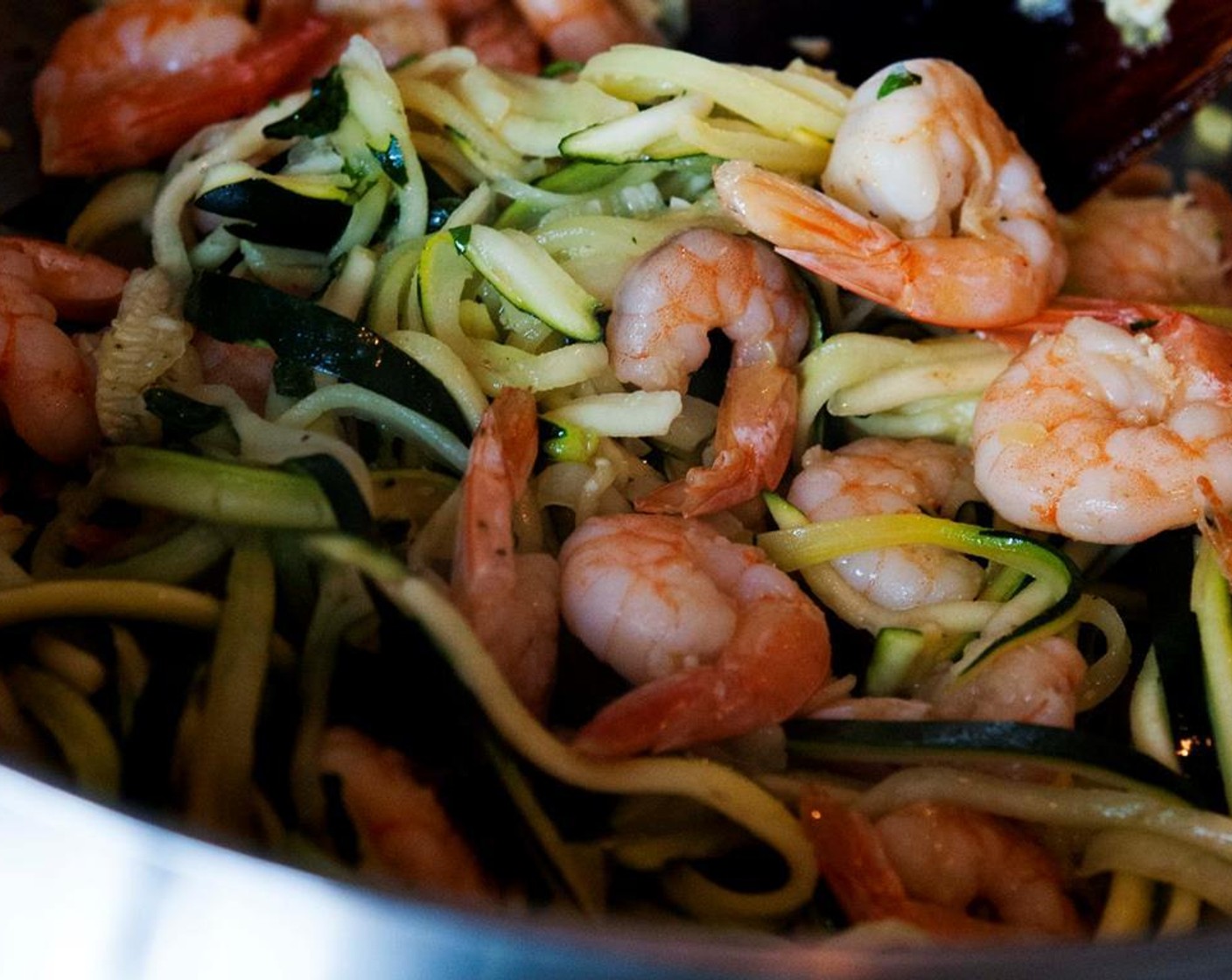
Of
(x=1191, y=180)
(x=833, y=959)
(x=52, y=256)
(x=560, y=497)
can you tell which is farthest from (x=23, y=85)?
(x=1191, y=180)

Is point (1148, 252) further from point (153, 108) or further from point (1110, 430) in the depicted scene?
point (153, 108)

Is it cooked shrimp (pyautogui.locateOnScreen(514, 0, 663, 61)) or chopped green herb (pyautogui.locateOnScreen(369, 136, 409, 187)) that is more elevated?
cooked shrimp (pyautogui.locateOnScreen(514, 0, 663, 61))

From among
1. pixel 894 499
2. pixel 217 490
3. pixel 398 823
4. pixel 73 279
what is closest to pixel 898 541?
pixel 894 499

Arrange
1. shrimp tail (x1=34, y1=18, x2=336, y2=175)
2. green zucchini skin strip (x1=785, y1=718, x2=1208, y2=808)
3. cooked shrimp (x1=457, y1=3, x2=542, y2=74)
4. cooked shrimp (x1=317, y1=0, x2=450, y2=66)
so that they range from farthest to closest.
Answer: cooked shrimp (x1=457, y1=3, x2=542, y2=74), cooked shrimp (x1=317, y1=0, x2=450, y2=66), shrimp tail (x1=34, y1=18, x2=336, y2=175), green zucchini skin strip (x1=785, y1=718, x2=1208, y2=808)

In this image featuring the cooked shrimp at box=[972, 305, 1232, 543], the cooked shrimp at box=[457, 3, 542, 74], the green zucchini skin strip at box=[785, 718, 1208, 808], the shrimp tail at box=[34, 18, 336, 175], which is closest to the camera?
the green zucchini skin strip at box=[785, 718, 1208, 808]

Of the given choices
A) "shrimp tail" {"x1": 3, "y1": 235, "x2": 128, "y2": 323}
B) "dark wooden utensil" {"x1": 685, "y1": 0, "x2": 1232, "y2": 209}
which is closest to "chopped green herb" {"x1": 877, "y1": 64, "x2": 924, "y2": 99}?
"dark wooden utensil" {"x1": 685, "y1": 0, "x2": 1232, "y2": 209}

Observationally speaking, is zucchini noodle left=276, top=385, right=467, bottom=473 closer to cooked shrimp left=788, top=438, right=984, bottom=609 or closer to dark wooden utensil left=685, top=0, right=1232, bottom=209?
cooked shrimp left=788, top=438, right=984, bottom=609

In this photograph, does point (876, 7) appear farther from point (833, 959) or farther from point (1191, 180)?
point (833, 959)
